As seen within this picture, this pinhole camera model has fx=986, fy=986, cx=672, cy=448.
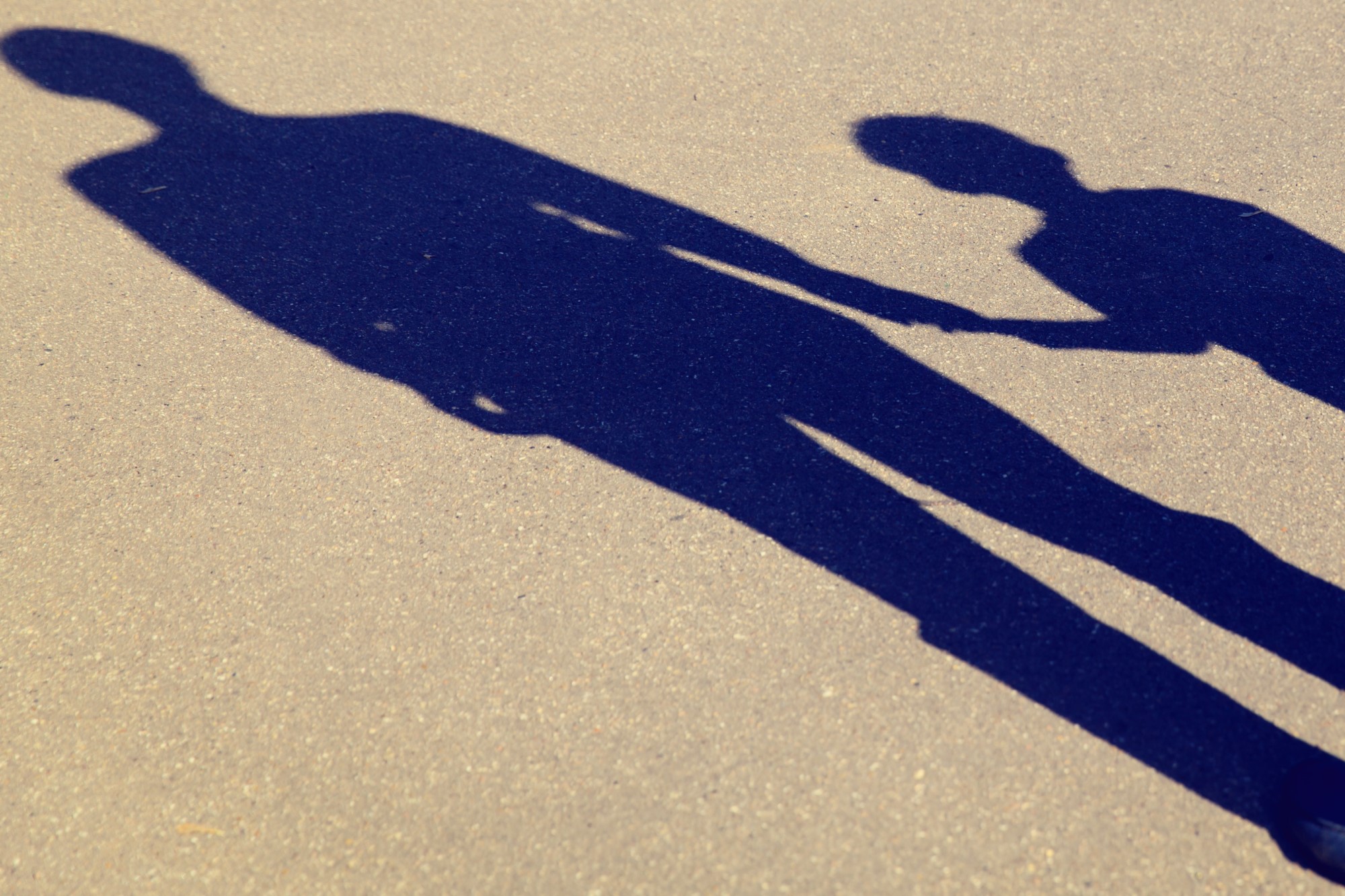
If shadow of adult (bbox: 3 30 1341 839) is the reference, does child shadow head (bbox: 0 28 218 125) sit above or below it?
above

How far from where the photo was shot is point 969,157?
5164mm

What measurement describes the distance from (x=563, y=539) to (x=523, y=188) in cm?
219

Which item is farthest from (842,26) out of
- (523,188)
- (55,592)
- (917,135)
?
(55,592)

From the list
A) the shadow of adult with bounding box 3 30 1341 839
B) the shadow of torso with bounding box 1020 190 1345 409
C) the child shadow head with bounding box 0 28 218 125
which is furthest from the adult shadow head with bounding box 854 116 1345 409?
the child shadow head with bounding box 0 28 218 125

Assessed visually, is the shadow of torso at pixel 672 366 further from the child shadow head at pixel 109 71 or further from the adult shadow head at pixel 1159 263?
the adult shadow head at pixel 1159 263

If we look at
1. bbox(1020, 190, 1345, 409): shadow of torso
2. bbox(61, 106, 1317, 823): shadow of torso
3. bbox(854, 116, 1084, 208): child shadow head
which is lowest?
bbox(61, 106, 1317, 823): shadow of torso

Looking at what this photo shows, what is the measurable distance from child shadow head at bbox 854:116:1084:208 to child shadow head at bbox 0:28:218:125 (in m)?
3.68

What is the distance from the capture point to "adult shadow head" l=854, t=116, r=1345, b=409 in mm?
4195

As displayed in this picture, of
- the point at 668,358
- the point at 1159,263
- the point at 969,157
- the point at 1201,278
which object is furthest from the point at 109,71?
the point at 1201,278

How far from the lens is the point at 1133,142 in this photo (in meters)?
5.22

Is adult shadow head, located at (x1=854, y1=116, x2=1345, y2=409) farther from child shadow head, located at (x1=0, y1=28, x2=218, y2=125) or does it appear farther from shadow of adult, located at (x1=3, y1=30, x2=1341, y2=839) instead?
child shadow head, located at (x1=0, y1=28, x2=218, y2=125)

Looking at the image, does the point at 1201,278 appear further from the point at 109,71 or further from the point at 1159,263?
the point at 109,71

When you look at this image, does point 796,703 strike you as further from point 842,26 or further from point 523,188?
point 842,26

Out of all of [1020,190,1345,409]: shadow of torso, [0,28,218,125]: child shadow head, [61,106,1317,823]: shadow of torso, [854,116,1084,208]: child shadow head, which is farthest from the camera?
[0,28,218,125]: child shadow head
